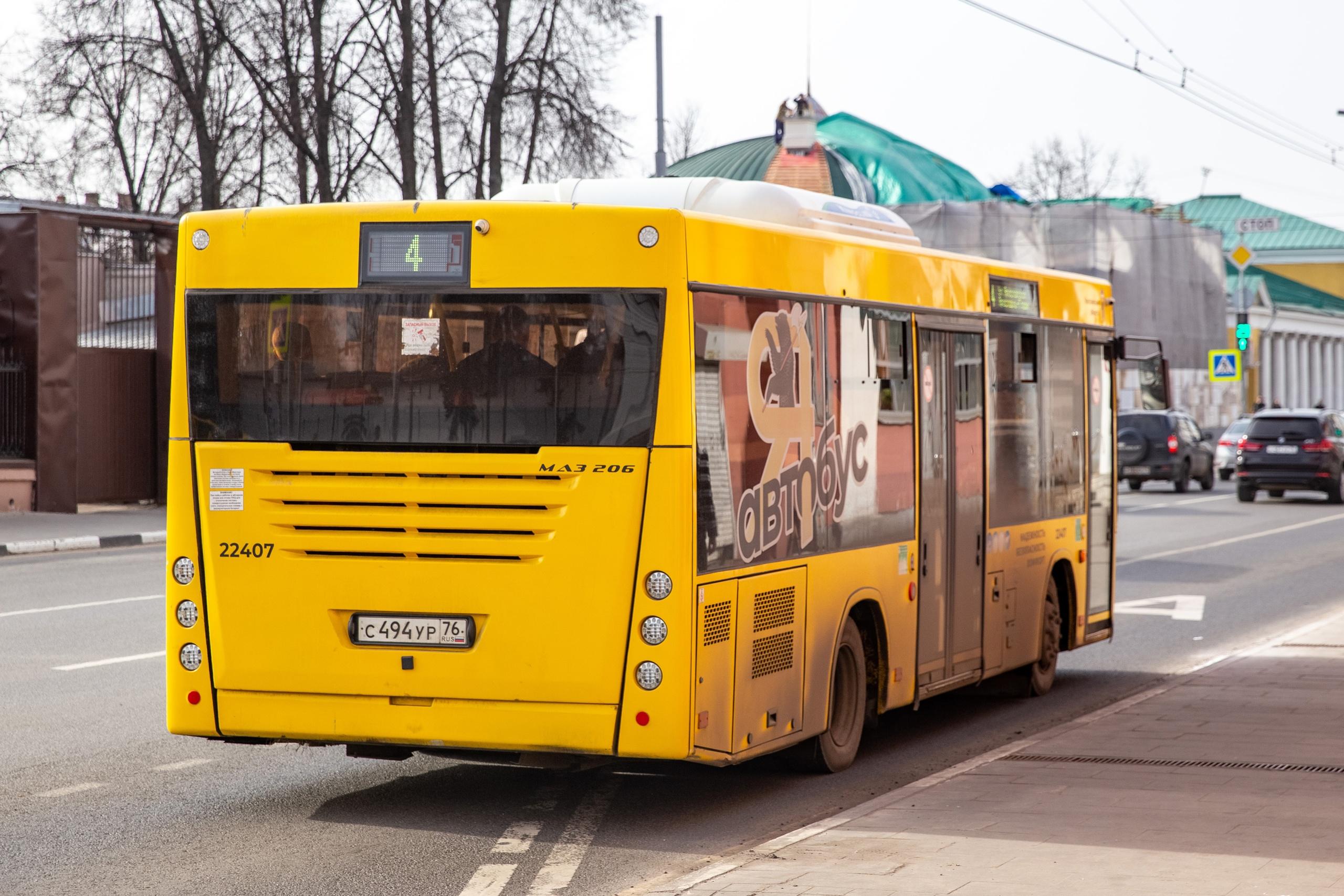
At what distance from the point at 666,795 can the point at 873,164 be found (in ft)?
184

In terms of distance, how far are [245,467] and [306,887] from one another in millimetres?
1910

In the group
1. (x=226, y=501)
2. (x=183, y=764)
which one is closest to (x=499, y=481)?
(x=226, y=501)

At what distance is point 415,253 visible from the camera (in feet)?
25.0

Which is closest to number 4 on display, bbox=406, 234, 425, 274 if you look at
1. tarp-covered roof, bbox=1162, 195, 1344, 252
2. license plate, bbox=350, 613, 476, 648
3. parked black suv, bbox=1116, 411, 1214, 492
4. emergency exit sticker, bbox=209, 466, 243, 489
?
emergency exit sticker, bbox=209, 466, 243, 489

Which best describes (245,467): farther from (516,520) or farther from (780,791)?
(780,791)

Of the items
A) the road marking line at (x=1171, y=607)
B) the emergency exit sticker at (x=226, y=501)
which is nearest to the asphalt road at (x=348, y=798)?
the emergency exit sticker at (x=226, y=501)

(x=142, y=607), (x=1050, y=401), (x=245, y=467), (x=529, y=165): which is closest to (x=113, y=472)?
(x=529, y=165)

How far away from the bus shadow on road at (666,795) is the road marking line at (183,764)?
36.8 inches

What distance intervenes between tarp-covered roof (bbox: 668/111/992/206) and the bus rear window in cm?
5354

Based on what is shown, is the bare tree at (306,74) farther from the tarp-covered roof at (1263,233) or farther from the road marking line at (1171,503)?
the tarp-covered roof at (1263,233)

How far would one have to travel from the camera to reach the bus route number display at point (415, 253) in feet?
24.9

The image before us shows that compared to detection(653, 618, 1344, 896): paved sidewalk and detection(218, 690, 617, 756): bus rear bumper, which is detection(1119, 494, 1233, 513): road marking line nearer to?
detection(653, 618, 1344, 896): paved sidewalk

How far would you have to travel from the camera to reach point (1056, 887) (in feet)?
20.2

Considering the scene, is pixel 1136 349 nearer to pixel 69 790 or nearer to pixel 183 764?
pixel 183 764
